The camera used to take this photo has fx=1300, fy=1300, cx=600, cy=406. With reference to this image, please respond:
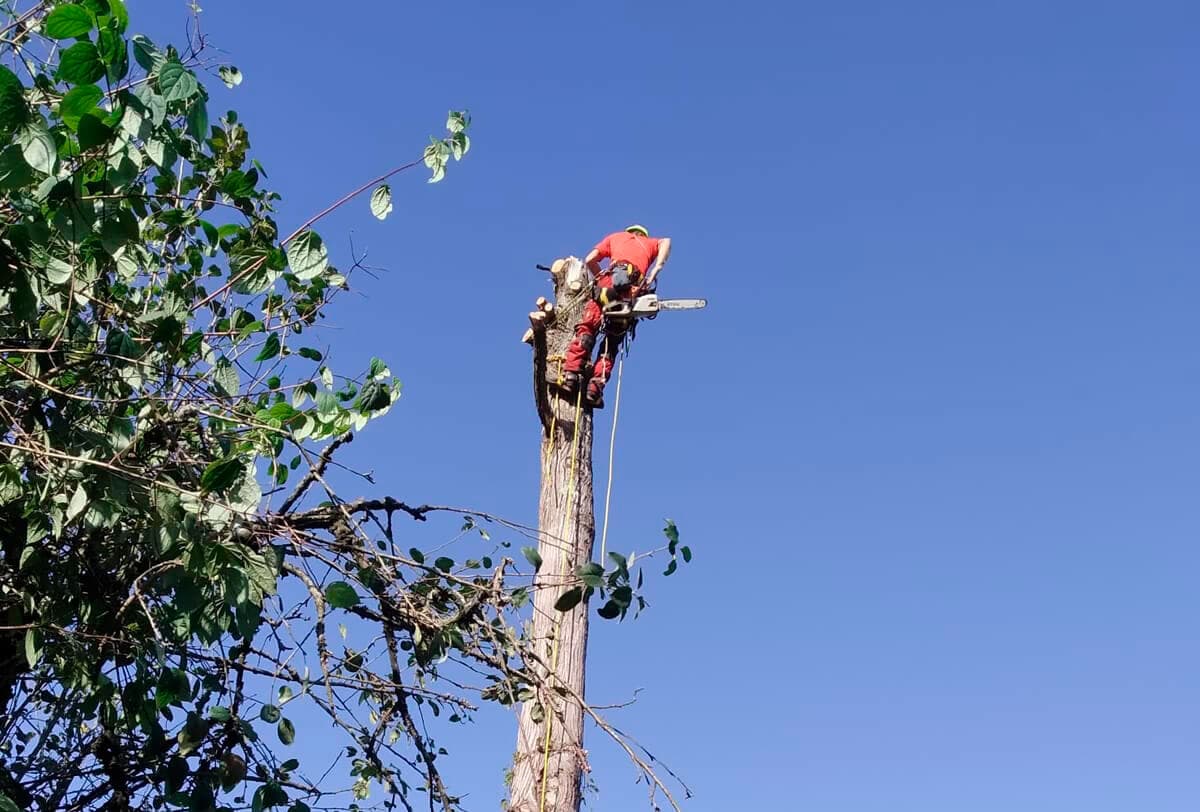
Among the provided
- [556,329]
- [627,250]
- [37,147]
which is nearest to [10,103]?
[37,147]

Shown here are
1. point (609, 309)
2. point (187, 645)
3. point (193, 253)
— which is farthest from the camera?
point (609, 309)

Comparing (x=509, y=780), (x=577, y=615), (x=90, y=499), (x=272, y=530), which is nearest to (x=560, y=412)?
(x=577, y=615)

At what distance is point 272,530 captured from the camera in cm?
336

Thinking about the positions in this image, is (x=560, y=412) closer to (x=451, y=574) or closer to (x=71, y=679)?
(x=451, y=574)

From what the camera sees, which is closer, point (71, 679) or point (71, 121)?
point (71, 121)

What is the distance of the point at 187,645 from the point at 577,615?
1.56 meters

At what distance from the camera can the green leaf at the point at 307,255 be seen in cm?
345

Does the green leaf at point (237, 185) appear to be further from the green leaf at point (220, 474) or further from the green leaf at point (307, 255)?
the green leaf at point (220, 474)

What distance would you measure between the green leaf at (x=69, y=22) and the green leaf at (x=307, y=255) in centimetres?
84

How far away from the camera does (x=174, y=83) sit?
2756 mm

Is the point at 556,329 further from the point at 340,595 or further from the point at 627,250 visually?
the point at 340,595

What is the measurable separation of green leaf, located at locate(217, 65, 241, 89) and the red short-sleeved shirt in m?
1.88

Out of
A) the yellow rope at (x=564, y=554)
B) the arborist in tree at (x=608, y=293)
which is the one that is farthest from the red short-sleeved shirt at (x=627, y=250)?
the yellow rope at (x=564, y=554)

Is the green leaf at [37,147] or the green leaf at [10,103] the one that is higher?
the green leaf at [10,103]
